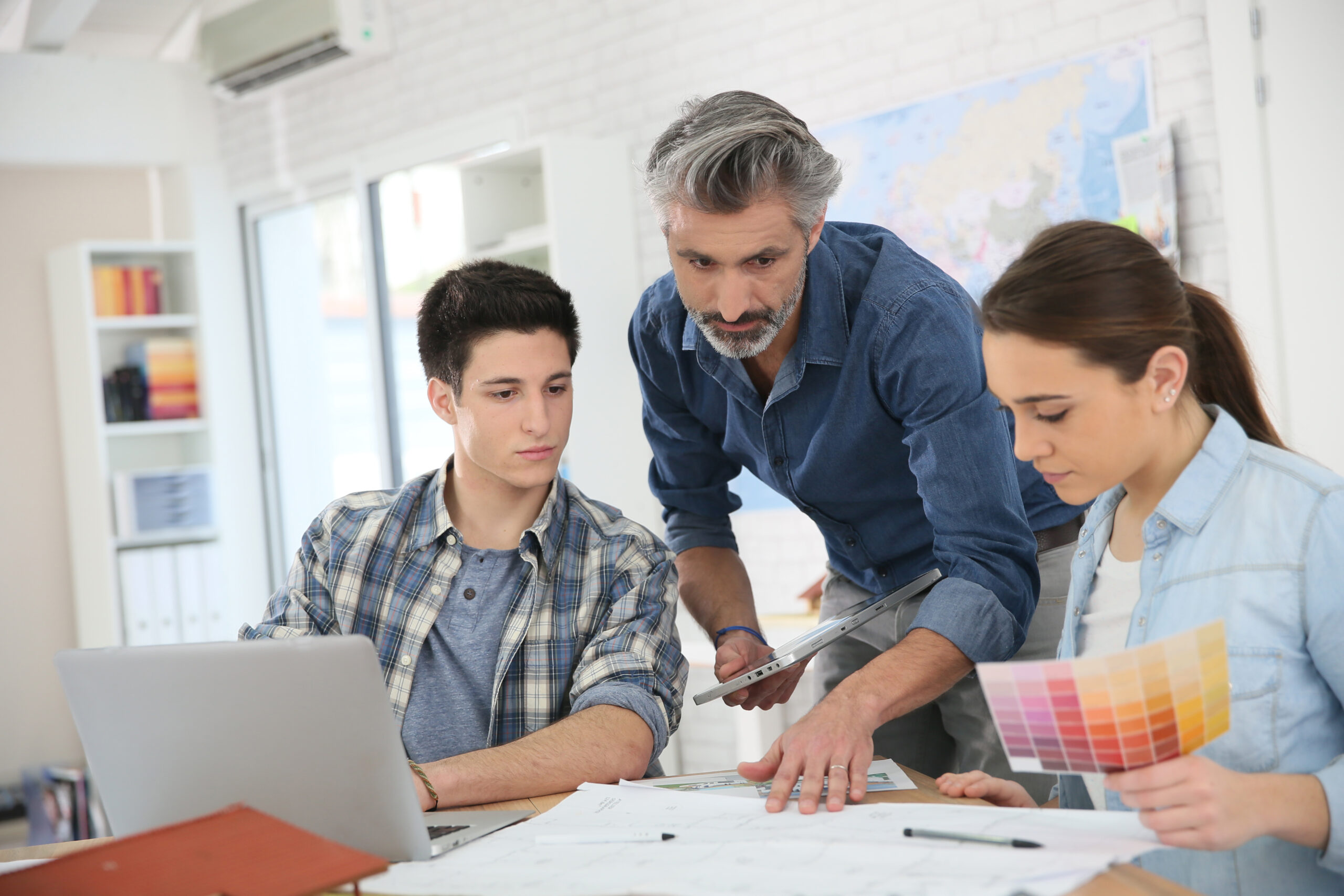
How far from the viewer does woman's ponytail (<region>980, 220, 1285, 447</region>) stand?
1.16 m

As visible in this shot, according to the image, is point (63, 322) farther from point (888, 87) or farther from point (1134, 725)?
point (1134, 725)

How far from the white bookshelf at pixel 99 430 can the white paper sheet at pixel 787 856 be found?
4.35 metres

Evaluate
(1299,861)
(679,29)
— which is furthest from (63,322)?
(1299,861)

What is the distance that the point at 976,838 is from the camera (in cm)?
103

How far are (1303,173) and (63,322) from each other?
4707 millimetres

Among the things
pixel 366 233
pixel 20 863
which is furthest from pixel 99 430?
pixel 20 863

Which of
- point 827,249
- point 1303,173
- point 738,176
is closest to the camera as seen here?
point 738,176

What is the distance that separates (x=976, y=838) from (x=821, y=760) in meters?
0.24

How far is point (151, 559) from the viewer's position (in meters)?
5.10

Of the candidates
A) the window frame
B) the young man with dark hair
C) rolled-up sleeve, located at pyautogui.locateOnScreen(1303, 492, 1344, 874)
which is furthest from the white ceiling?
rolled-up sleeve, located at pyautogui.locateOnScreen(1303, 492, 1344, 874)

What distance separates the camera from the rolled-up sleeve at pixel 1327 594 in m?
1.07

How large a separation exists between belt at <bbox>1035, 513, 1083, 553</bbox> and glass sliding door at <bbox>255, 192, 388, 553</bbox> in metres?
4.18

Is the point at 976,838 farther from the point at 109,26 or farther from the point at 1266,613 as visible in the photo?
the point at 109,26

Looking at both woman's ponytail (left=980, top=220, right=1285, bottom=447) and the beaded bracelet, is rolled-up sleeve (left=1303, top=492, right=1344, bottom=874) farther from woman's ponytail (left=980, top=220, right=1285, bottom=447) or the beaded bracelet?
the beaded bracelet
